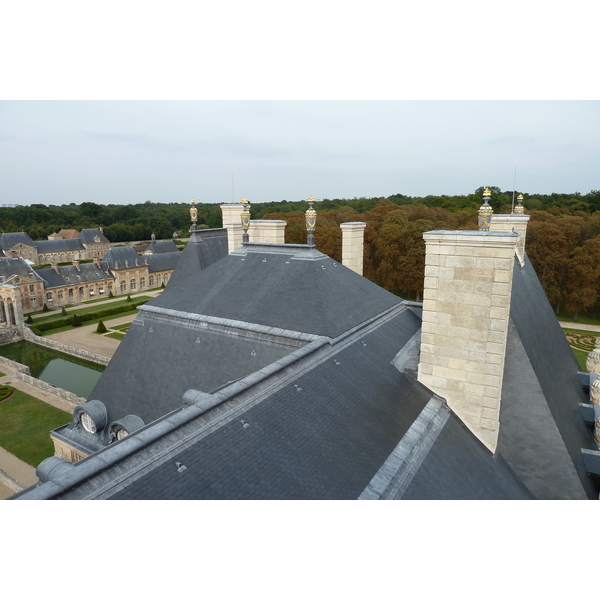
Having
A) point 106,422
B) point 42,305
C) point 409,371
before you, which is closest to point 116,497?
point 409,371

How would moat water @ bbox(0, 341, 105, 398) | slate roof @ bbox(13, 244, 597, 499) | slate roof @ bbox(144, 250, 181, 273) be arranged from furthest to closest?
slate roof @ bbox(144, 250, 181, 273) → moat water @ bbox(0, 341, 105, 398) → slate roof @ bbox(13, 244, 597, 499)

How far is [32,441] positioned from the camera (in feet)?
82.6

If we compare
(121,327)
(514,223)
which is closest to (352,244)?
(514,223)

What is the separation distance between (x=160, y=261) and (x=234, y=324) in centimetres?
6623

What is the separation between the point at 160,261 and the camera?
77625 millimetres

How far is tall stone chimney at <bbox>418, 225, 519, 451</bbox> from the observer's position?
11039 mm

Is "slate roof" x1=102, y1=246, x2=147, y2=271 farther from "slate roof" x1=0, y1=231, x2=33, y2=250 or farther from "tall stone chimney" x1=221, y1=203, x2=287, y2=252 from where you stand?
"tall stone chimney" x1=221, y1=203, x2=287, y2=252

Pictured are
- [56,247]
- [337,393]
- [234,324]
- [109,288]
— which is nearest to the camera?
[337,393]

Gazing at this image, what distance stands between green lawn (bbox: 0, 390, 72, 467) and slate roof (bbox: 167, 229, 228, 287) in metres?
11.5

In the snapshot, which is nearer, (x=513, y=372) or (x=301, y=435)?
(x=301, y=435)

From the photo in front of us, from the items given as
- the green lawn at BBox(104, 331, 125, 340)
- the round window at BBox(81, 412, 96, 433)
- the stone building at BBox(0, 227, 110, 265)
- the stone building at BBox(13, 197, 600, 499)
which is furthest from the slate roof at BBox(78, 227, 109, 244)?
the round window at BBox(81, 412, 96, 433)

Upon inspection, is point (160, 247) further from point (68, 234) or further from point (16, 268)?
point (68, 234)

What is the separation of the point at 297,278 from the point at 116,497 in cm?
1140

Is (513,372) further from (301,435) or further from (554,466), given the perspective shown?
(301,435)
